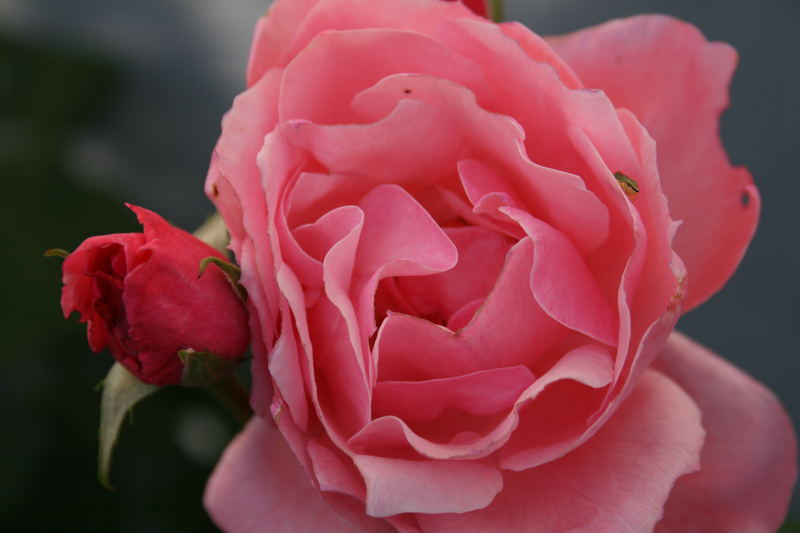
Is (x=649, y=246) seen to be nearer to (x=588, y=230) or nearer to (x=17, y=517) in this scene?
(x=588, y=230)

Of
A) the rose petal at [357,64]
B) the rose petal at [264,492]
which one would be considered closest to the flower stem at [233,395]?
the rose petal at [264,492]

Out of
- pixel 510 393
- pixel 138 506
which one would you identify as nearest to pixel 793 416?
pixel 138 506

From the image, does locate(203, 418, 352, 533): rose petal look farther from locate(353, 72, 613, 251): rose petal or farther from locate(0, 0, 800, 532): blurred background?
locate(0, 0, 800, 532): blurred background

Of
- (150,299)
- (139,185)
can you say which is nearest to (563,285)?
(150,299)

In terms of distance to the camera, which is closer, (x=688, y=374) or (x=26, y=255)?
(x=688, y=374)

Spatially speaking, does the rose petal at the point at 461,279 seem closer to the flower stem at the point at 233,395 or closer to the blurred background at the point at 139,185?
the flower stem at the point at 233,395

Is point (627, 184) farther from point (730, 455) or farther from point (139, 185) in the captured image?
point (139, 185)
